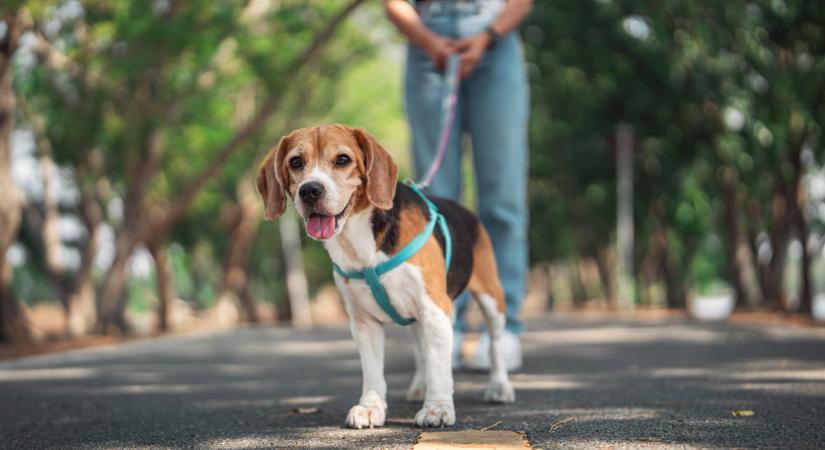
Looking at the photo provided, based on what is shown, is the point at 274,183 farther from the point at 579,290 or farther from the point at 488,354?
the point at 579,290

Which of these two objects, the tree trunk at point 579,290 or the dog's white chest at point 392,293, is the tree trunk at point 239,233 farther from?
the dog's white chest at point 392,293

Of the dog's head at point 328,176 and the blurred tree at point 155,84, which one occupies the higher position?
the blurred tree at point 155,84

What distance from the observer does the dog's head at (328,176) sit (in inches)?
159

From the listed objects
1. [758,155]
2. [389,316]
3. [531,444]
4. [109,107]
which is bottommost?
[531,444]

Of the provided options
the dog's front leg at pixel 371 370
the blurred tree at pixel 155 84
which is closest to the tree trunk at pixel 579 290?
the blurred tree at pixel 155 84

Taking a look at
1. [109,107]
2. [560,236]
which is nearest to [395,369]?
[109,107]

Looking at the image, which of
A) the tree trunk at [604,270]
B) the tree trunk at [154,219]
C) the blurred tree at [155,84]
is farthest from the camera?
the tree trunk at [604,270]

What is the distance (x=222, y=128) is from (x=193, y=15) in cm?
670

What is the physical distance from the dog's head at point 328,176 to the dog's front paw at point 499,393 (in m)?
1.33

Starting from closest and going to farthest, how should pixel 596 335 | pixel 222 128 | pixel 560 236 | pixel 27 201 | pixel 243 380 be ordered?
pixel 243 380
pixel 596 335
pixel 222 128
pixel 27 201
pixel 560 236

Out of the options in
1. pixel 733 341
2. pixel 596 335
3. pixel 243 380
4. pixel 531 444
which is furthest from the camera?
pixel 596 335

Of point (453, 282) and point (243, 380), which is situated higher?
point (453, 282)

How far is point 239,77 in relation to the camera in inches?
727

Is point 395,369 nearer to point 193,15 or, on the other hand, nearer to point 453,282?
point 453,282
